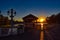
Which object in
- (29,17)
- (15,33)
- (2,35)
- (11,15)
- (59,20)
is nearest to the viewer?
(2,35)

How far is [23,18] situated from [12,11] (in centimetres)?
2274

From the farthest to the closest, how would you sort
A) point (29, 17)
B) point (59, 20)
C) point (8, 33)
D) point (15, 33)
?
point (59, 20), point (29, 17), point (15, 33), point (8, 33)

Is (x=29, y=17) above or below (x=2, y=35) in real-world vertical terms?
above

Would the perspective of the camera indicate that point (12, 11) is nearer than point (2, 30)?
No

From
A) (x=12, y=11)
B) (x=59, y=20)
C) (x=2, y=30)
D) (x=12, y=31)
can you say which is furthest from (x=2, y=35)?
(x=59, y=20)

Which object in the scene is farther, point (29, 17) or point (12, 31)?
point (29, 17)

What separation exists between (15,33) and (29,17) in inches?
954

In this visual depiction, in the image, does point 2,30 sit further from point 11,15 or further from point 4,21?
point 4,21

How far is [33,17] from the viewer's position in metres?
48.8

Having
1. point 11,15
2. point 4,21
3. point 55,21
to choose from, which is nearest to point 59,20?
point 55,21

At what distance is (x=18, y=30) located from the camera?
26.3 metres

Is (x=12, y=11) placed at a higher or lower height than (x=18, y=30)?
higher

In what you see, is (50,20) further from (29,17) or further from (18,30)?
(18,30)

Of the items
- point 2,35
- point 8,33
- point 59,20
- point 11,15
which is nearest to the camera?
point 2,35
